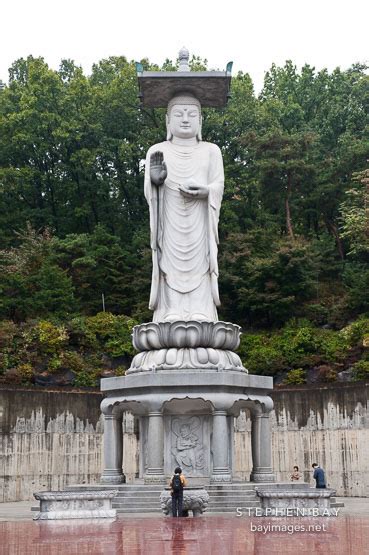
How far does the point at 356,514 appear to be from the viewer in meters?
A: 14.4

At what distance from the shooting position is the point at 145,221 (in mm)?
35312

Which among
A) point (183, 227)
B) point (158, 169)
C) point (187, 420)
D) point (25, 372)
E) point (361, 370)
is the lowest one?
point (187, 420)

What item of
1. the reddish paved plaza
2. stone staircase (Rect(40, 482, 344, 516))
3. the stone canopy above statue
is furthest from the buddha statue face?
the reddish paved plaza

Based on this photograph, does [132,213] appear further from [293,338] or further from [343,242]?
[293,338]

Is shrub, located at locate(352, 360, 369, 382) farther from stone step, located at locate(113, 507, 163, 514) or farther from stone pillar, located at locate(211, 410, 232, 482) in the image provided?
stone step, located at locate(113, 507, 163, 514)

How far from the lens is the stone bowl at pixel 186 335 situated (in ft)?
53.4

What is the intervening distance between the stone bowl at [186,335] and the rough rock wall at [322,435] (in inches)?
247

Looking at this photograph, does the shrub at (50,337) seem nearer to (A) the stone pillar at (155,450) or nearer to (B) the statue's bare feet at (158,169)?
(B) the statue's bare feet at (158,169)

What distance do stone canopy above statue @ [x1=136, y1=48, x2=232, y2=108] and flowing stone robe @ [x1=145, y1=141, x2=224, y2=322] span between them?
1.27m

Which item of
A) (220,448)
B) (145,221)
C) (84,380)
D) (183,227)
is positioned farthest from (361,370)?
(145,221)

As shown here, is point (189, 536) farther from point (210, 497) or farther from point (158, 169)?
point (158, 169)

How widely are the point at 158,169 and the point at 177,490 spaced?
758 cm

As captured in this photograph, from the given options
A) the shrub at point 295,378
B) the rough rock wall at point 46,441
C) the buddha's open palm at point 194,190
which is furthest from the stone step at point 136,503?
the shrub at point 295,378

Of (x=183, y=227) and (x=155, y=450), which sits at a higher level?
(x=183, y=227)
